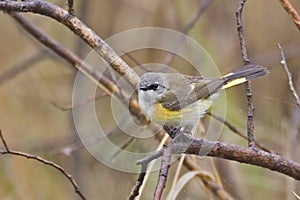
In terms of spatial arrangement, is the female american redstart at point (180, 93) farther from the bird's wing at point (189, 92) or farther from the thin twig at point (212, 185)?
the thin twig at point (212, 185)

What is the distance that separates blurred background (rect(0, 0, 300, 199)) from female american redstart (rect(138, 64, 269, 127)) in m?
0.94

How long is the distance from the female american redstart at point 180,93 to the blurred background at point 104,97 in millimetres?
939

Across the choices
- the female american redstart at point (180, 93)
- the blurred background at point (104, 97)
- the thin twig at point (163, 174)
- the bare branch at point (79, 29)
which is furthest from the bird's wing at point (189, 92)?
the blurred background at point (104, 97)

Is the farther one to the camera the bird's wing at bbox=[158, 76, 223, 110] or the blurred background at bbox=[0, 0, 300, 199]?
the blurred background at bbox=[0, 0, 300, 199]

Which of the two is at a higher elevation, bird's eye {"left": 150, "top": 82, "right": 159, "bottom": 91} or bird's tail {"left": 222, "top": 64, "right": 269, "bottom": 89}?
bird's tail {"left": 222, "top": 64, "right": 269, "bottom": 89}

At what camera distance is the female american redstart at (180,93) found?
5.22 ft

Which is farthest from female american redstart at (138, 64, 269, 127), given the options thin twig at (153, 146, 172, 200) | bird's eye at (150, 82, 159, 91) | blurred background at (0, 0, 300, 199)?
blurred background at (0, 0, 300, 199)

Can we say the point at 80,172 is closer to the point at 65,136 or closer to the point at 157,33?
the point at 65,136

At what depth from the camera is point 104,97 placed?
9.90 ft

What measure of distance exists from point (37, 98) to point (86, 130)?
602 mm

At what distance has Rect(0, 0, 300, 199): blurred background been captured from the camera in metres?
2.75

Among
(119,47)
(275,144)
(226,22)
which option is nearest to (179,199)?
(275,144)

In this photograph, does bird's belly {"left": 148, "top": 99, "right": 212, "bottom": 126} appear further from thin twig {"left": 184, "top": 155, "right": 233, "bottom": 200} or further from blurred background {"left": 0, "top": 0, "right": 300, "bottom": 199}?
blurred background {"left": 0, "top": 0, "right": 300, "bottom": 199}

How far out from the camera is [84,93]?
2.57 meters
